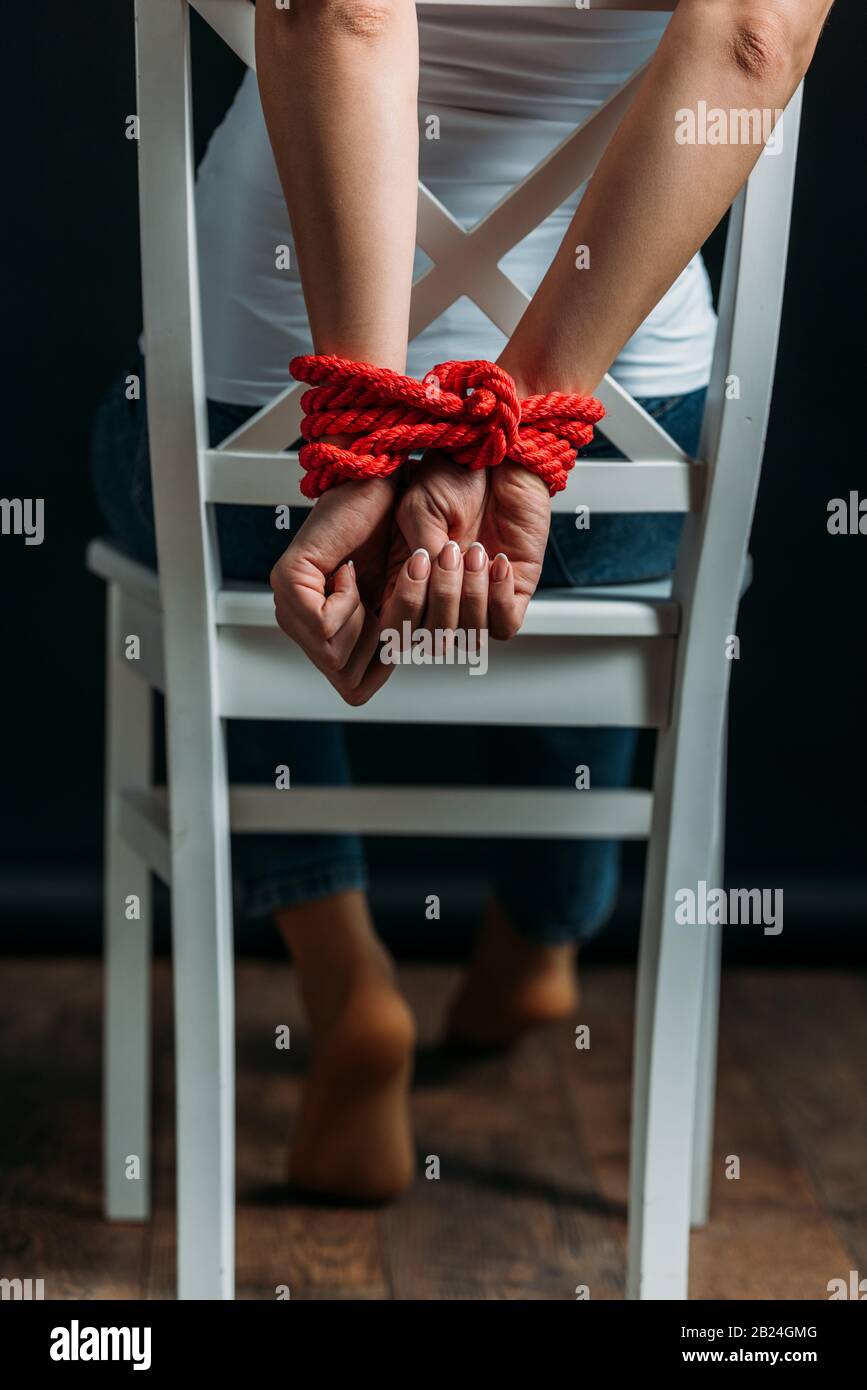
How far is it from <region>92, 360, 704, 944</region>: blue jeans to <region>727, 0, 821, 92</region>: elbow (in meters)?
0.24

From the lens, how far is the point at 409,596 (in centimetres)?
76

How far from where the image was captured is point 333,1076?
1156 millimetres

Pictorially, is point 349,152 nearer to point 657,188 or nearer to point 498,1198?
point 657,188

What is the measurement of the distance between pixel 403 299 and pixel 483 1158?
2.55 feet

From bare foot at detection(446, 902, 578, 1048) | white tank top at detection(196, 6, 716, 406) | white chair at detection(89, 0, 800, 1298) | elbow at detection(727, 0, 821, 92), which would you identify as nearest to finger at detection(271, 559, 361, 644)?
white chair at detection(89, 0, 800, 1298)

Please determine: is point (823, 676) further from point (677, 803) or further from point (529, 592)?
point (529, 592)

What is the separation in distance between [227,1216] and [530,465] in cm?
51

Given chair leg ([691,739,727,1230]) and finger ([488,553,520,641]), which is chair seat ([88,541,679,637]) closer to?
finger ([488,553,520,641])

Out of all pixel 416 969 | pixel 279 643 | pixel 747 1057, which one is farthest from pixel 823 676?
pixel 279 643

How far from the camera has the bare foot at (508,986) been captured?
1393 mm

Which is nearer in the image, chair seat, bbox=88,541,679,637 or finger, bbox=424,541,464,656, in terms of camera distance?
finger, bbox=424,541,464,656

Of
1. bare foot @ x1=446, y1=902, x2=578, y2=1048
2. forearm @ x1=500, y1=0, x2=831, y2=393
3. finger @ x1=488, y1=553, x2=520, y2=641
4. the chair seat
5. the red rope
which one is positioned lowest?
bare foot @ x1=446, y1=902, x2=578, y2=1048

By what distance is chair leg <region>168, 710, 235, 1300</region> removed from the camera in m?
0.92

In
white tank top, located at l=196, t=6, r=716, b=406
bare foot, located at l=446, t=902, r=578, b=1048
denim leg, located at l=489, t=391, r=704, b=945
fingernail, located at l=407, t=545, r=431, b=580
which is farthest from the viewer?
bare foot, located at l=446, t=902, r=578, b=1048
